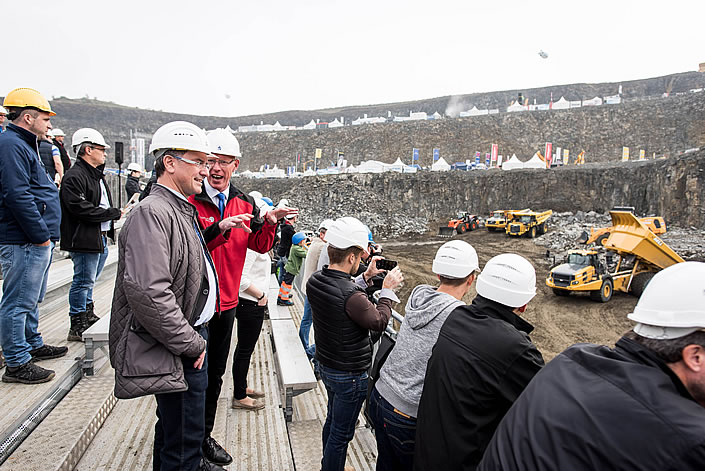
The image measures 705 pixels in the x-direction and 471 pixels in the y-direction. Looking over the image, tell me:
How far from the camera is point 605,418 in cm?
116

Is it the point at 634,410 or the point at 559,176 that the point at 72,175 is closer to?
the point at 634,410

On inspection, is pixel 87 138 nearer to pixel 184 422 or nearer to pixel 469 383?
pixel 184 422

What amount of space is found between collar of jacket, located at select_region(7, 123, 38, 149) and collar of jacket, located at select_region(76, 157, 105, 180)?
26.5 inches

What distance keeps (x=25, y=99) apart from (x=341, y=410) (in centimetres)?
338

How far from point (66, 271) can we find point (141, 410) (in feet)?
11.2

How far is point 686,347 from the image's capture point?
129 cm

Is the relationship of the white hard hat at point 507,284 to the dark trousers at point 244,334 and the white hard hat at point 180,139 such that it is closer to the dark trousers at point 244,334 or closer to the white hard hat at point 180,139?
the white hard hat at point 180,139

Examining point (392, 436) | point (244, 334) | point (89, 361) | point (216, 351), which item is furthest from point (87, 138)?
point (392, 436)

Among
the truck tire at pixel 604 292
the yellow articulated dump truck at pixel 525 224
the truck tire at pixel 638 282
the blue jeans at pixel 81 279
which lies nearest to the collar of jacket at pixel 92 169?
the blue jeans at pixel 81 279

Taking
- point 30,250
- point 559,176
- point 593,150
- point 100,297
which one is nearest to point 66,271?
point 100,297

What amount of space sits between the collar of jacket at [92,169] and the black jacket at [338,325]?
2.87 meters

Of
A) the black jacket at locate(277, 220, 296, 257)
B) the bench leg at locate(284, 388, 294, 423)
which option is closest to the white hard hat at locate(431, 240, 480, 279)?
the bench leg at locate(284, 388, 294, 423)

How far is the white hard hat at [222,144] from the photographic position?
10.3 feet

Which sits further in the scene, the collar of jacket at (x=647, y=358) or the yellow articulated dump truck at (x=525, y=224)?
the yellow articulated dump truck at (x=525, y=224)
